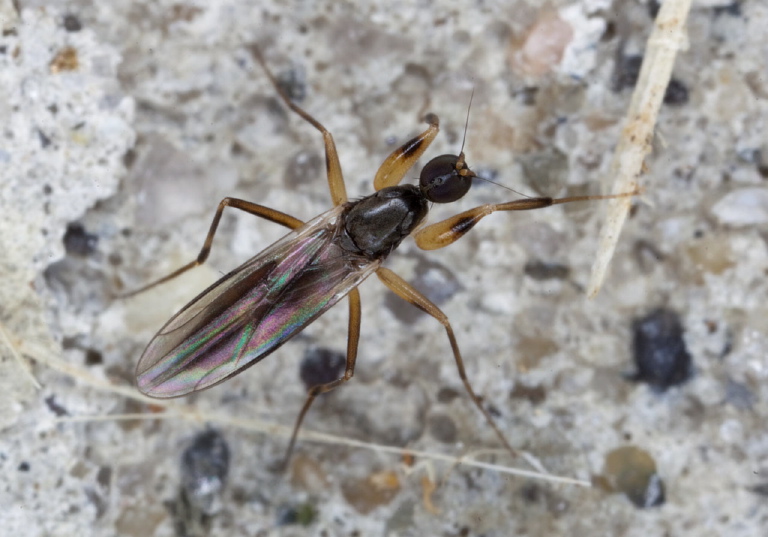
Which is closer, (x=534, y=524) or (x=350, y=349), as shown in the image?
(x=350, y=349)

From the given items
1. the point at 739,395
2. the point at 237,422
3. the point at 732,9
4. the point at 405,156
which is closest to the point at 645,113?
the point at 732,9

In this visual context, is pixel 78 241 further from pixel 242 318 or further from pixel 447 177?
pixel 447 177

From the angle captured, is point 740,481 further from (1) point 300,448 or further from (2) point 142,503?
(2) point 142,503

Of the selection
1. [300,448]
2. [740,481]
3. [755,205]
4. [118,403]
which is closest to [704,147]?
[755,205]

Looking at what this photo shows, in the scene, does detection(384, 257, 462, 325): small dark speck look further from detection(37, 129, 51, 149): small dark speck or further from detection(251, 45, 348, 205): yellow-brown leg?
detection(37, 129, 51, 149): small dark speck

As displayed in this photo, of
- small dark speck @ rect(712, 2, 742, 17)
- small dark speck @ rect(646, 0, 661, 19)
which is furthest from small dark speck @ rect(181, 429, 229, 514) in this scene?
small dark speck @ rect(712, 2, 742, 17)
